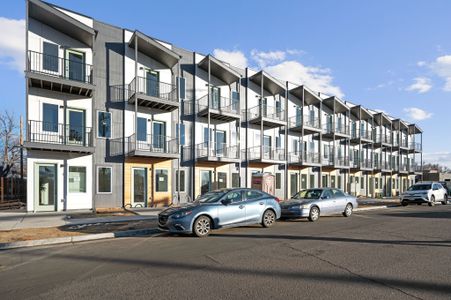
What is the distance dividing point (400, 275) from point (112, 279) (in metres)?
5.03

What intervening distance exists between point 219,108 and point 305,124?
460 inches

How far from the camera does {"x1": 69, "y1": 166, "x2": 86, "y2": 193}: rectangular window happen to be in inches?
829

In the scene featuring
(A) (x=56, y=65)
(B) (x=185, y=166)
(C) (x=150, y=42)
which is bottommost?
(B) (x=185, y=166)

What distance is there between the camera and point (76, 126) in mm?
21281

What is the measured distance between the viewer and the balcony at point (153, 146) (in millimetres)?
22828

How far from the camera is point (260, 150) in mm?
31250

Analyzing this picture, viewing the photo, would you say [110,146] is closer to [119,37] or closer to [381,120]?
[119,37]

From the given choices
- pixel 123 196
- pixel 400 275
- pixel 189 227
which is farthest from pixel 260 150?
pixel 400 275

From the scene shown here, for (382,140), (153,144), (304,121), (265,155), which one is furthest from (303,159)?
(382,140)

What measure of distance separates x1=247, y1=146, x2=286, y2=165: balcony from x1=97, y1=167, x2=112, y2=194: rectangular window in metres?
11.9

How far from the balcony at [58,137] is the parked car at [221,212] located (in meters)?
9.75

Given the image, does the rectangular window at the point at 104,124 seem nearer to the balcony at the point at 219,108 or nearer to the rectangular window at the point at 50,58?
the rectangular window at the point at 50,58

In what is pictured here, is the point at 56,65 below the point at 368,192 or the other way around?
the other way around

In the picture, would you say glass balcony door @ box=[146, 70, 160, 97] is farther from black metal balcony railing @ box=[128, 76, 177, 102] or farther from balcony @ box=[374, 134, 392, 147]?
balcony @ box=[374, 134, 392, 147]
